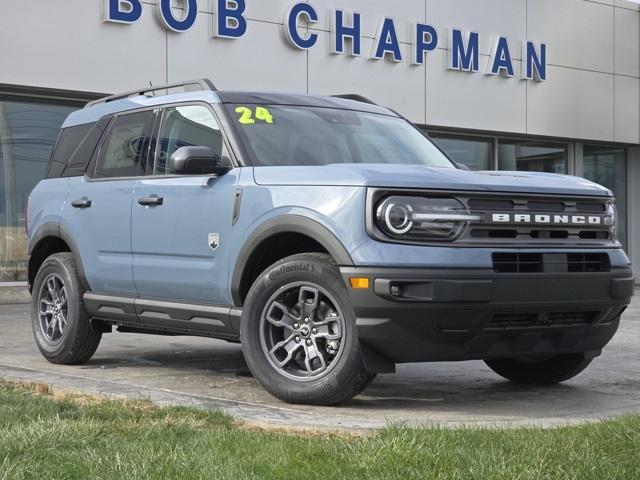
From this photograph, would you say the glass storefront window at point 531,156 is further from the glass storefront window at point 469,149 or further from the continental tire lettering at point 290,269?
the continental tire lettering at point 290,269

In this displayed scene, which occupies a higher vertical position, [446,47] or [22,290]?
[446,47]

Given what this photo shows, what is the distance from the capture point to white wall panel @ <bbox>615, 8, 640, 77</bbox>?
23.9 metres

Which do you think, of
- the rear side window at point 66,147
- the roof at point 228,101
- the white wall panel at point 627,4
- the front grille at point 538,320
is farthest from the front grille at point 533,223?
the white wall panel at point 627,4

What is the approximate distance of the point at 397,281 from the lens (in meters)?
5.66

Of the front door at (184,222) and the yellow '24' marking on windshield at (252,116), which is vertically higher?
the yellow '24' marking on windshield at (252,116)

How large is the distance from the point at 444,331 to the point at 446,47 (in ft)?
50.3


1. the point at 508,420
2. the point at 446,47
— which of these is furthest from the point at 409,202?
the point at 446,47

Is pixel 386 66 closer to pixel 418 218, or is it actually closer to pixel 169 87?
pixel 169 87

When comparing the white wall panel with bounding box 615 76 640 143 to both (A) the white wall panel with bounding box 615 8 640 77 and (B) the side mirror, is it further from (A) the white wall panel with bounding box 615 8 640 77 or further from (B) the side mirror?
(B) the side mirror

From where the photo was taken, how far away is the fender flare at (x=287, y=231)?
5.86 m

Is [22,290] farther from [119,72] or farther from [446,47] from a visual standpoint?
[446,47]

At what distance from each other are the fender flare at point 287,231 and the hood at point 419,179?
0.76 ft

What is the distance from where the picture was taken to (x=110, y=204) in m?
7.59

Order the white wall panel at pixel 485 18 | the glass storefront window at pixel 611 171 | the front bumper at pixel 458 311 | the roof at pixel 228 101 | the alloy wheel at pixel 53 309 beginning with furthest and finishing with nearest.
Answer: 1. the glass storefront window at pixel 611 171
2. the white wall panel at pixel 485 18
3. the alloy wheel at pixel 53 309
4. the roof at pixel 228 101
5. the front bumper at pixel 458 311
